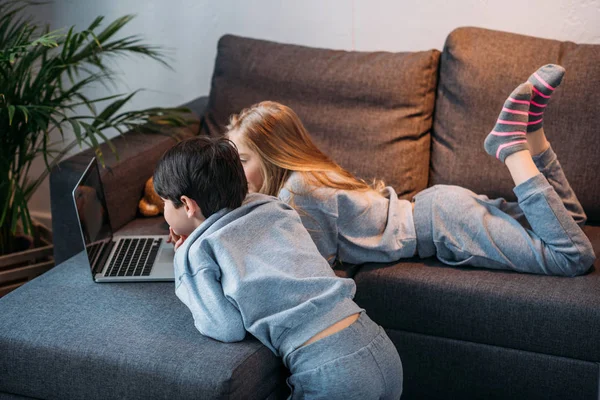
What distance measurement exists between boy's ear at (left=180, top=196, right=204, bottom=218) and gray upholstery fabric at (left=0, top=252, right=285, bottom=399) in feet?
0.77

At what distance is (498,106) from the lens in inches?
88.5

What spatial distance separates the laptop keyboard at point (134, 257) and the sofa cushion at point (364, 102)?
66 cm

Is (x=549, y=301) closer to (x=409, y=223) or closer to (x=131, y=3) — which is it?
(x=409, y=223)

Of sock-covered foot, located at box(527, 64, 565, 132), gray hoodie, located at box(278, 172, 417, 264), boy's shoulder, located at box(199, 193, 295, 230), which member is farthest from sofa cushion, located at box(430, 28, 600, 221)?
boy's shoulder, located at box(199, 193, 295, 230)

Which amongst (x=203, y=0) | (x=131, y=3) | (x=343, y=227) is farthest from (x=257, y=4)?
(x=343, y=227)

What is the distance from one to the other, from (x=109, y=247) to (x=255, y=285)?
71cm

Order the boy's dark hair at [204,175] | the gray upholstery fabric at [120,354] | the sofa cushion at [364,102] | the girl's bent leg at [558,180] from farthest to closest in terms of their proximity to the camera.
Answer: the sofa cushion at [364,102], the girl's bent leg at [558,180], the boy's dark hair at [204,175], the gray upholstery fabric at [120,354]

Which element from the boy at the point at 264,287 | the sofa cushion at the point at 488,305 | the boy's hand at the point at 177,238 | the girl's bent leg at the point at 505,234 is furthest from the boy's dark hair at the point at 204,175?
the girl's bent leg at the point at 505,234

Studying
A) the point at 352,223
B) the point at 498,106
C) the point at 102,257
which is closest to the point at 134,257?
the point at 102,257

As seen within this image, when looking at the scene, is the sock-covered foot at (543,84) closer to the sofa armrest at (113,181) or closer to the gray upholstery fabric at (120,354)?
A: the gray upholstery fabric at (120,354)

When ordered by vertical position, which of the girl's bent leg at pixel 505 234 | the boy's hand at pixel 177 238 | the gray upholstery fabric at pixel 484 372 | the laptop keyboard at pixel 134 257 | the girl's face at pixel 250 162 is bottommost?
the gray upholstery fabric at pixel 484 372

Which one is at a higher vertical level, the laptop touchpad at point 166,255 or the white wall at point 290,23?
the white wall at point 290,23

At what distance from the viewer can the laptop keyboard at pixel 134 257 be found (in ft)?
6.20

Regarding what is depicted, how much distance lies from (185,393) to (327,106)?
4.02 ft
